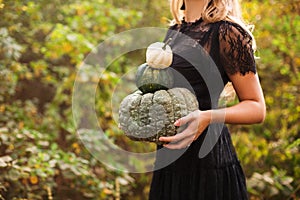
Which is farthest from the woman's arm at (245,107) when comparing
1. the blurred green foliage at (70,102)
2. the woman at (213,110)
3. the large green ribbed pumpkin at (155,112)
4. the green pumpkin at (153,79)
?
the blurred green foliage at (70,102)

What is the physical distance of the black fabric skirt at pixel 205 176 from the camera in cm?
202

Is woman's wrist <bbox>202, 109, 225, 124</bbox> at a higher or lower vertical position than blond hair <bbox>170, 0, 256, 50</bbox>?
lower

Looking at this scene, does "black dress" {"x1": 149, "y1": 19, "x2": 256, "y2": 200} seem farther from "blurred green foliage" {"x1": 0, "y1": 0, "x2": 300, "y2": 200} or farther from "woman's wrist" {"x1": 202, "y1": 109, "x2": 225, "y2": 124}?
"blurred green foliage" {"x1": 0, "y1": 0, "x2": 300, "y2": 200}

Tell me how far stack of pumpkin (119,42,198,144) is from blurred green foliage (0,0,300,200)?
1.36 m

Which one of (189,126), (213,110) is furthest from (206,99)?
(189,126)

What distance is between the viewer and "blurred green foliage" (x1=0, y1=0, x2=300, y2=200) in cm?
336

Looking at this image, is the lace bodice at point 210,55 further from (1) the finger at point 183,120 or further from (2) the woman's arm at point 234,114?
(1) the finger at point 183,120

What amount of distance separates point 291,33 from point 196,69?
→ 8.61 ft

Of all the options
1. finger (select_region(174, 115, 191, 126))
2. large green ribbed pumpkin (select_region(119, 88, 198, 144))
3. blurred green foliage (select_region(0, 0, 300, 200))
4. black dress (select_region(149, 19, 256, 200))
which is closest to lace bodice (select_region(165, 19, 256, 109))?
black dress (select_region(149, 19, 256, 200))

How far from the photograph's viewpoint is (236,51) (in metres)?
1.84

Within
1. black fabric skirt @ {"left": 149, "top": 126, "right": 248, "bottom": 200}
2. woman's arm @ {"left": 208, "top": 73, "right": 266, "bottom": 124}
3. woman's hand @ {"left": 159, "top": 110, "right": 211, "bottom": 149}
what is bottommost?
black fabric skirt @ {"left": 149, "top": 126, "right": 248, "bottom": 200}

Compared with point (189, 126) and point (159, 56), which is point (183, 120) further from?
point (159, 56)

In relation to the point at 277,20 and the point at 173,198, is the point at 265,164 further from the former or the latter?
the point at 173,198

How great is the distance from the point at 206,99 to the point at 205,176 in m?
0.33
